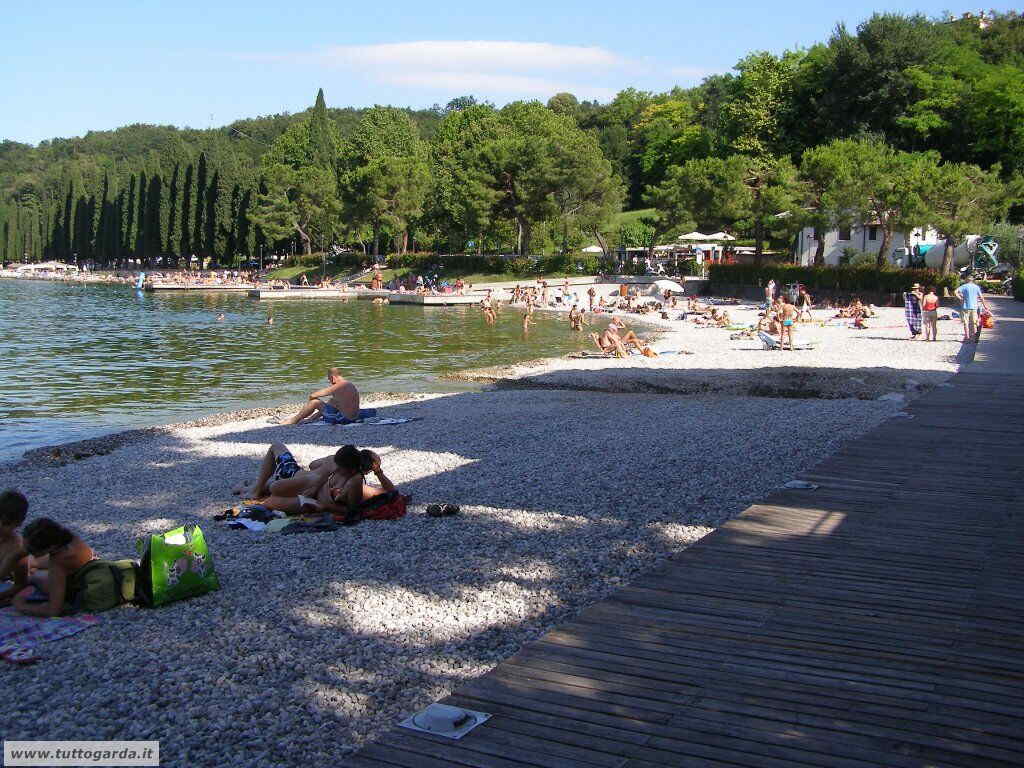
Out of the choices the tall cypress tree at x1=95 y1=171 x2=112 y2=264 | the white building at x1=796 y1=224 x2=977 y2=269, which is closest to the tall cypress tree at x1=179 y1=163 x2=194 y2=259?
the tall cypress tree at x1=95 y1=171 x2=112 y2=264

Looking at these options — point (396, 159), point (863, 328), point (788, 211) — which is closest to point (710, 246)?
point (788, 211)

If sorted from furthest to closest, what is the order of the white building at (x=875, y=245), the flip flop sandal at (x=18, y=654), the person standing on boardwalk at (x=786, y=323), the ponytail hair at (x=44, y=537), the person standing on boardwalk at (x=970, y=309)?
the white building at (x=875, y=245)
the person standing on boardwalk at (x=786, y=323)
the person standing on boardwalk at (x=970, y=309)
the ponytail hair at (x=44, y=537)
the flip flop sandal at (x=18, y=654)

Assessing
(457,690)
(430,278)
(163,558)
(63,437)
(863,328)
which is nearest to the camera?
(457,690)

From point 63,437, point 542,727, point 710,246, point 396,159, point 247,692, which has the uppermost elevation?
point 396,159

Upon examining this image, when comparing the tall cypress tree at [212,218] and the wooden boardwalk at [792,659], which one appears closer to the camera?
the wooden boardwalk at [792,659]

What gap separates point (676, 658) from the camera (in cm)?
481

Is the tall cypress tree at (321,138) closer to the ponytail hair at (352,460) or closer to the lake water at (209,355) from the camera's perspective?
the lake water at (209,355)

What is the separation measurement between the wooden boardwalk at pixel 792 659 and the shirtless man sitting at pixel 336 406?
9.33m

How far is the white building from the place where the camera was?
45.0 meters

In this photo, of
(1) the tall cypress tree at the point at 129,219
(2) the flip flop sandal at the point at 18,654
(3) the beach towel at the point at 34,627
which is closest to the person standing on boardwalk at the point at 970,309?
(3) the beach towel at the point at 34,627

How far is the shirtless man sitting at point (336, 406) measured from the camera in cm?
1587

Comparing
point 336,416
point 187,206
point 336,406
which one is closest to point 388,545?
point 336,416

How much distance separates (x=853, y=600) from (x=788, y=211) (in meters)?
43.7

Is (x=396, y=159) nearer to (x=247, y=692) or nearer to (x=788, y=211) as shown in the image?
(x=788, y=211)
